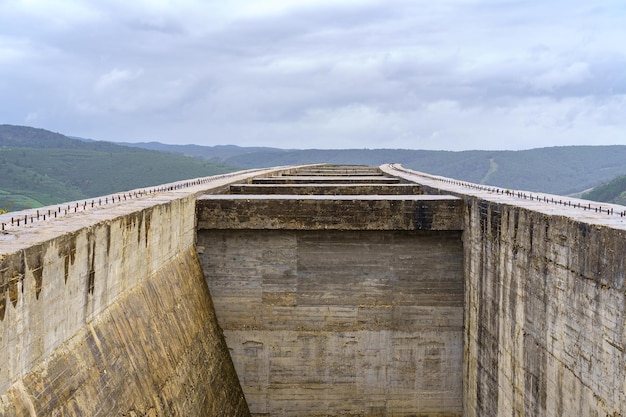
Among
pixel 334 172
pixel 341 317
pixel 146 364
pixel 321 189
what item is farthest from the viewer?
pixel 334 172

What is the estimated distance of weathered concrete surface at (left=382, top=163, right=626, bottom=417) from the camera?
6.96 metres

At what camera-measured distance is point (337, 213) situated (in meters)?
12.8

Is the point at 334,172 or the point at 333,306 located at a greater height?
the point at 334,172

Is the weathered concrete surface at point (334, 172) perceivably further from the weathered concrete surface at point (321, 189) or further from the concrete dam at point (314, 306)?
the concrete dam at point (314, 306)

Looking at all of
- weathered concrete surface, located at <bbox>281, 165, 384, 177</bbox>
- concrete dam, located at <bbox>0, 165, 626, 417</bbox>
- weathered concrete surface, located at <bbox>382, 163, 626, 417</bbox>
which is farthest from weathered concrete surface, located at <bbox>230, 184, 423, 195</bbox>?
weathered concrete surface, located at <bbox>281, 165, 384, 177</bbox>

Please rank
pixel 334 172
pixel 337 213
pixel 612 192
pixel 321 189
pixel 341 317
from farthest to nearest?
pixel 612 192, pixel 334 172, pixel 321 189, pixel 341 317, pixel 337 213

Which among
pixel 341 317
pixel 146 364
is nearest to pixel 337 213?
pixel 341 317

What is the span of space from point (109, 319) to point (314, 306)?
19.5 feet

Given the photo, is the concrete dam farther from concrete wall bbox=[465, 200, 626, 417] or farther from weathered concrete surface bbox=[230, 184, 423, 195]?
weathered concrete surface bbox=[230, 184, 423, 195]

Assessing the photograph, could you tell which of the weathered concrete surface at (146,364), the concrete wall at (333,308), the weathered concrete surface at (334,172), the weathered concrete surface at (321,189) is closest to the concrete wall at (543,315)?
the concrete wall at (333,308)

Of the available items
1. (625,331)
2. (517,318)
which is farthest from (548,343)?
(625,331)

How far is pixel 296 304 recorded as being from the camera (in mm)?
13109

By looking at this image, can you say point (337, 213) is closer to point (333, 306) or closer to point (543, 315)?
point (333, 306)

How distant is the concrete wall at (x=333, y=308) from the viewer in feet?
42.6
